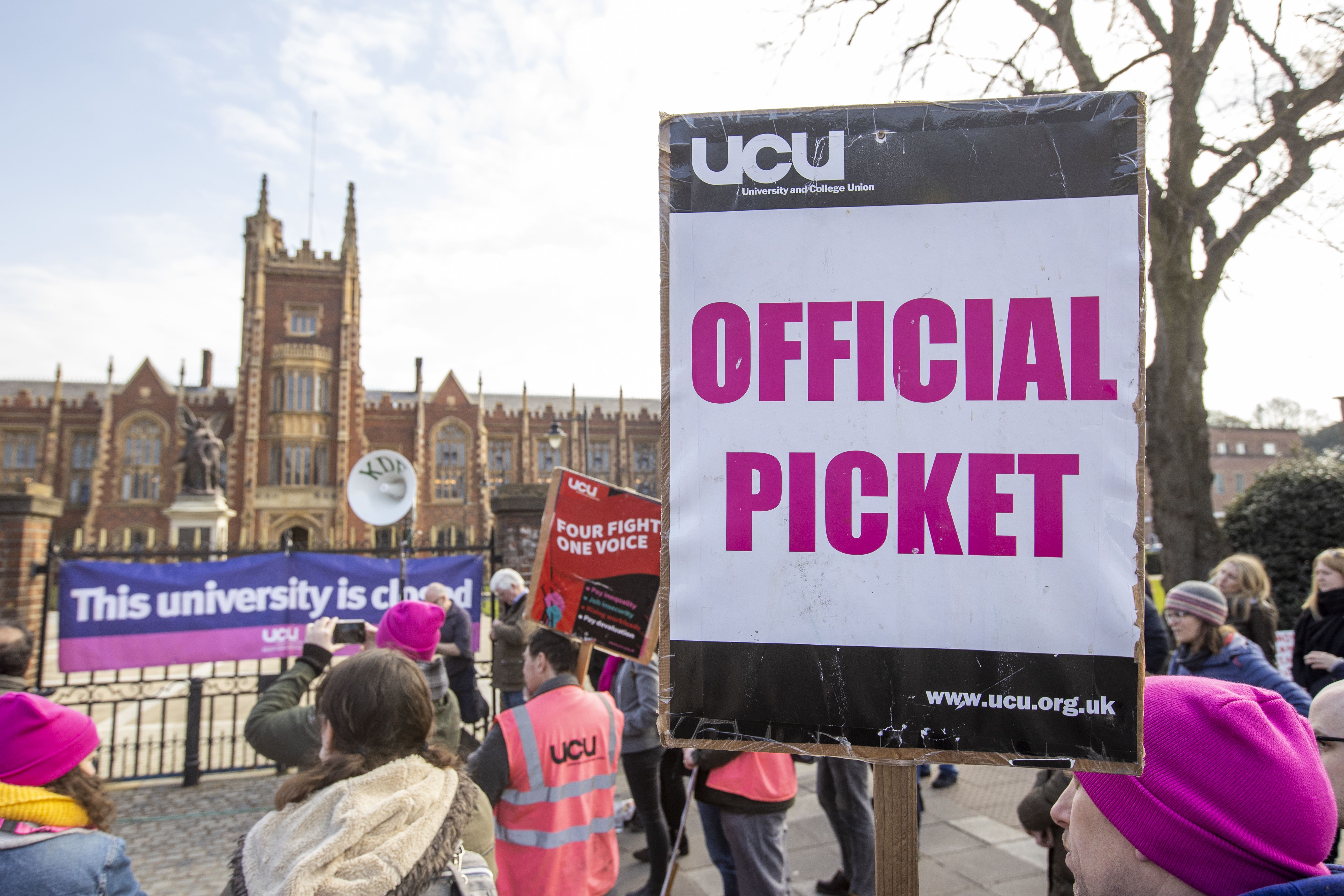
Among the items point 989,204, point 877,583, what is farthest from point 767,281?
point 877,583

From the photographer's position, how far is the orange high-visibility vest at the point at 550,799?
8.73ft

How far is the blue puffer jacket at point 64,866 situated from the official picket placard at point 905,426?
54.4 inches

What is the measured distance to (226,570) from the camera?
23.2 feet

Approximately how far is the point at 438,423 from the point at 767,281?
49.3m

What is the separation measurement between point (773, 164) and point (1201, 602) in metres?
3.28

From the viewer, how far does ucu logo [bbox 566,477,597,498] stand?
12.7 feet

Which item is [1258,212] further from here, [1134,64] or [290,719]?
[290,719]

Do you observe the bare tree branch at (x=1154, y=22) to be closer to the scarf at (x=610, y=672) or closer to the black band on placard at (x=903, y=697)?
the scarf at (x=610, y=672)

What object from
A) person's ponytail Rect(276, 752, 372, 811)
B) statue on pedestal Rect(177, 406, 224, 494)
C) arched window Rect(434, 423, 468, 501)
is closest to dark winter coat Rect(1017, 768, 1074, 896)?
person's ponytail Rect(276, 752, 372, 811)

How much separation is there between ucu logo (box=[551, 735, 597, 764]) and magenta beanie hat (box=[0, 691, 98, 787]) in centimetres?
137

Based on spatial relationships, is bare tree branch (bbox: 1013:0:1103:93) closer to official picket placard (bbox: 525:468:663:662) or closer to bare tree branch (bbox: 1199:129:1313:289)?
bare tree branch (bbox: 1199:129:1313:289)

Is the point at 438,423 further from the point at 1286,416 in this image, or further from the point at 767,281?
the point at 1286,416

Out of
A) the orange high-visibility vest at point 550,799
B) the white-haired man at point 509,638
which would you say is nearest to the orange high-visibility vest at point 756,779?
the orange high-visibility vest at point 550,799

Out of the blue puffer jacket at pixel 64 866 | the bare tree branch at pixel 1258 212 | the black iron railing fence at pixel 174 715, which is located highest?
the bare tree branch at pixel 1258 212
